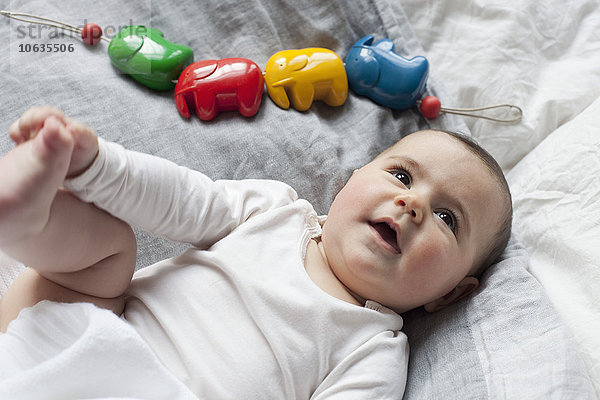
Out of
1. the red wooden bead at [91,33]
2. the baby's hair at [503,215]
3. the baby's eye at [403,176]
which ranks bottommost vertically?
the baby's hair at [503,215]

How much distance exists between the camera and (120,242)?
0.92 meters

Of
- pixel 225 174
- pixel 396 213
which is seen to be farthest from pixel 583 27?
pixel 225 174

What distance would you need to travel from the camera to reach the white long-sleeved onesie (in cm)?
93

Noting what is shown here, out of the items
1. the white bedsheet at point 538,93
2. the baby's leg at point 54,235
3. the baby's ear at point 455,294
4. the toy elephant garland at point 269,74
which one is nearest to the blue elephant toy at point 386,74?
the toy elephant garland at point 269,74

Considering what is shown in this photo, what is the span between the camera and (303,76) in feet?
4.38

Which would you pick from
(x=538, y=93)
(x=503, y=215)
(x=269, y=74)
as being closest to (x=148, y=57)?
(x=269, y=74)

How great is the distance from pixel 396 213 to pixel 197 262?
38 cm

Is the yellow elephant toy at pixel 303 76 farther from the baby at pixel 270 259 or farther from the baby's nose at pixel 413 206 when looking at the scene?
the baby's nose at pixel 413 206

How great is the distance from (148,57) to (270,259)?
60 cm

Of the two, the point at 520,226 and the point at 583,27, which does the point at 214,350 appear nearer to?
the point at 520,226

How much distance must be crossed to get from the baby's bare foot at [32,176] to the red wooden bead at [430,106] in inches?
36.2

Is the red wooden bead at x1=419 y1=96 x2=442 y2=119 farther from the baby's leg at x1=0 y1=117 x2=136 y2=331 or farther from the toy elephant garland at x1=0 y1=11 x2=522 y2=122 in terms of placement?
the baby's leg at x1=0 y1=117 x2=136 y2=331

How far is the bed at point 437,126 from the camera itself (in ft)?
3.25

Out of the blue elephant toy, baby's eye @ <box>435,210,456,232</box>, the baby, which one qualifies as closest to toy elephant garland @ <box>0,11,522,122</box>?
the blue elephant toy
